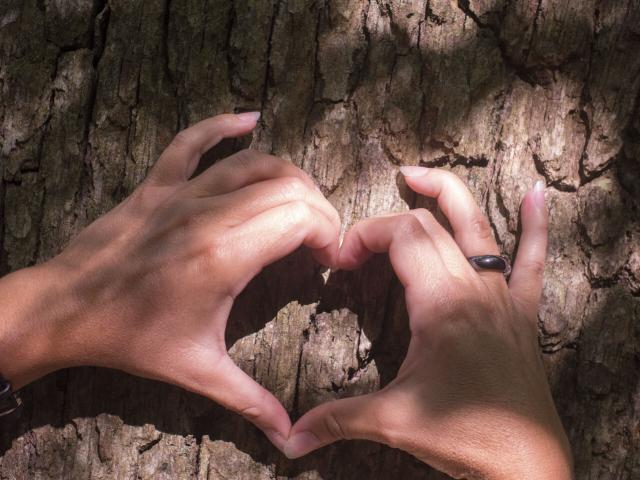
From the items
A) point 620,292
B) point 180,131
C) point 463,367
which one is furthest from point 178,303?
point 620,292

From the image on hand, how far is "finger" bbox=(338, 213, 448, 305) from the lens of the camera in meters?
1.80

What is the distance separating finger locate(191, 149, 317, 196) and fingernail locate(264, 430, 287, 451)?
716 mm

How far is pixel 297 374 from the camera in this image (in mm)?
2002

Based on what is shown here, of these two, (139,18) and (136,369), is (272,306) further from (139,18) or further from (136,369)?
(139,18)

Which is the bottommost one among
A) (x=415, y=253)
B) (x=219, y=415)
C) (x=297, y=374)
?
(x=219, y=415)

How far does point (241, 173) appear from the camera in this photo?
1931mm

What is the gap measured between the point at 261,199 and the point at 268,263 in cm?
19

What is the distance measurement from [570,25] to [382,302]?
1007 mm

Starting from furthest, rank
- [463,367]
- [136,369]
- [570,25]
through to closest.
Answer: [570,25] → [136,369] → [463,367]

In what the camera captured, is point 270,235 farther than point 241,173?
No

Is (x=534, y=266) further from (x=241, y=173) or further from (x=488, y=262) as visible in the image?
(x=241, y=173)

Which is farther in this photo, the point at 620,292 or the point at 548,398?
the point at 620,292

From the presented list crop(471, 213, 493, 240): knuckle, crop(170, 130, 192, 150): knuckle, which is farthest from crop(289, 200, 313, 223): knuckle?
crop(471, 213, 493, 240): knuckle

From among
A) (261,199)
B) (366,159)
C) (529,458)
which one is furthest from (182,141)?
(529,458)
